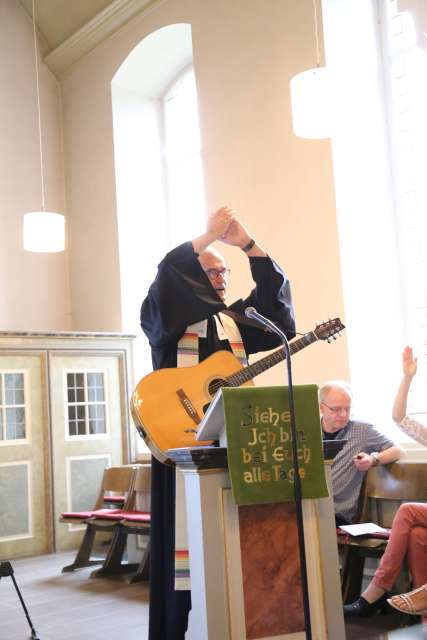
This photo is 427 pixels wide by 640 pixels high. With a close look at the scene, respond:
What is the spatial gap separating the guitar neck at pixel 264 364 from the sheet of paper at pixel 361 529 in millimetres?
1466

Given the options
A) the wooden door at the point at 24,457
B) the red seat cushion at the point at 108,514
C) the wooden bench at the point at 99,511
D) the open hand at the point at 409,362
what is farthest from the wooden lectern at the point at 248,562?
the wooden door at the point at 24,457

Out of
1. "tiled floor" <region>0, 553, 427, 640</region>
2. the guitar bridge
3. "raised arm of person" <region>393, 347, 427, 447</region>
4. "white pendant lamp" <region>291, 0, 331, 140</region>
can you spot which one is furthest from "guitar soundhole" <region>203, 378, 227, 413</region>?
"white pendant lamp" <region>291, 0, 331, 140</region>

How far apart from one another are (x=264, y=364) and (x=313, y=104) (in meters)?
2.53

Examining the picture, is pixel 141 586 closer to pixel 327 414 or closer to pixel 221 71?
pixel 327 414

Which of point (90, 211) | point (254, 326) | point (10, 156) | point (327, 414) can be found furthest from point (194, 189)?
point (254, 326)

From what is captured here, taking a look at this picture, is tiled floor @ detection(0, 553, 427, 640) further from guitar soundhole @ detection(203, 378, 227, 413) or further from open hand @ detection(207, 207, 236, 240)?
open hand @ detection(207, 207, 236, 240)

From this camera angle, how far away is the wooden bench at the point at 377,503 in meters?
4.32

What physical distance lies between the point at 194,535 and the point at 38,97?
7634mm

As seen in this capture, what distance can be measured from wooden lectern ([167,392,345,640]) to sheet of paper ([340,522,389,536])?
158 cm

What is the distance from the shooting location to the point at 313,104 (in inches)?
203

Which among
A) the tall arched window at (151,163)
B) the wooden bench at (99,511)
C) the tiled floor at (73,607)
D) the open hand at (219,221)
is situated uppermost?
the tall arched window at (151,163)

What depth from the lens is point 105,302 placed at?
8.70 metres

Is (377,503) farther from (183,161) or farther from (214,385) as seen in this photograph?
(183,161)

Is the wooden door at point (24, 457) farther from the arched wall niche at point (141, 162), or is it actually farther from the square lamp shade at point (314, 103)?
the square lamp shade at point (314, 103)
